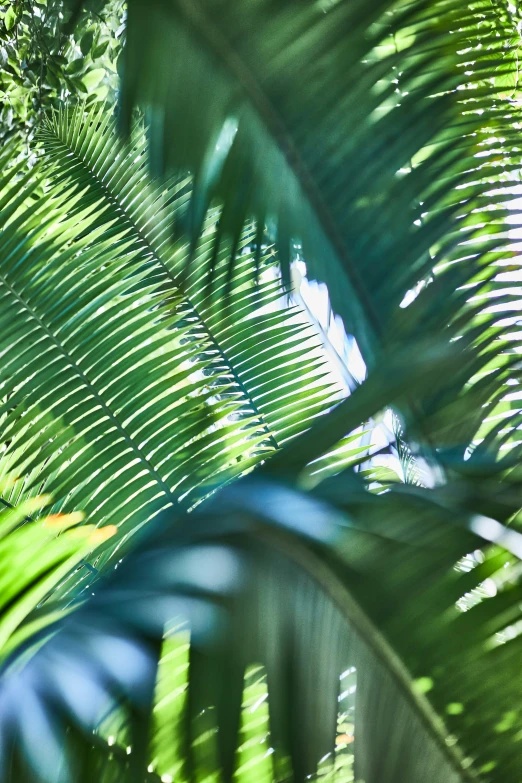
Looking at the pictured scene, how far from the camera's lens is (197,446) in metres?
0.97

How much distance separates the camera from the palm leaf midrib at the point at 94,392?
3.23 feet

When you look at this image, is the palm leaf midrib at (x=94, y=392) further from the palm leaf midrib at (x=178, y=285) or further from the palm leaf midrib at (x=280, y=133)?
the palm leaf midrib at (x=280, y=133)

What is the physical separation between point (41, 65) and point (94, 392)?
172cm

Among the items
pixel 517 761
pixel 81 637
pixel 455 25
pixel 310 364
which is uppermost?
pixel 455 25

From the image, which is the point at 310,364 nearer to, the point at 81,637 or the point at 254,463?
the point at 254,463

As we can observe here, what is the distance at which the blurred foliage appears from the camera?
2230 millimetres

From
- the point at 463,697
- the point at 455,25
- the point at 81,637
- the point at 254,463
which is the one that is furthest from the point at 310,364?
the point at 81,637

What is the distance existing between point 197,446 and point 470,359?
1.39 ft

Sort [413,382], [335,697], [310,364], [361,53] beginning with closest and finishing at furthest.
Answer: [335,697], [413,382], [361,53], [310,364]

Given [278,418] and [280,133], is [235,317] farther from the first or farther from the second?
[280,133]

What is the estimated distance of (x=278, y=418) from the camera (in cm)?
115

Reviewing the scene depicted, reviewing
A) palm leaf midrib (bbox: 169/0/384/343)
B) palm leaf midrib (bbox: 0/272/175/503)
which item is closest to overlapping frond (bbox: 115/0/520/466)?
palm leaf midrib (bbox: 169/0/384/343)

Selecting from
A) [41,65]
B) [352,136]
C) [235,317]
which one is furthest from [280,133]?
[41,65]

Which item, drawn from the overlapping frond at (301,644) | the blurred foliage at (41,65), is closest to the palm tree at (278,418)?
the overlapping frond at (301,644)
